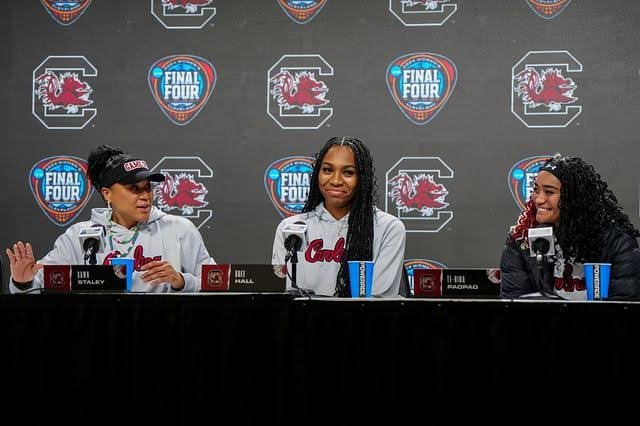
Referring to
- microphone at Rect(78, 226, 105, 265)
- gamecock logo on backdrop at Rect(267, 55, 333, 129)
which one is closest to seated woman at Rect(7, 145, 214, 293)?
microphone at Rect(78, 226, 105, 265)

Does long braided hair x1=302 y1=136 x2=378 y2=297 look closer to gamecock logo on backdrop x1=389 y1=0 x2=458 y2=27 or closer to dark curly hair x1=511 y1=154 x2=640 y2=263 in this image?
dark curly hair x1=511 y1=154 x2=640 y2=263

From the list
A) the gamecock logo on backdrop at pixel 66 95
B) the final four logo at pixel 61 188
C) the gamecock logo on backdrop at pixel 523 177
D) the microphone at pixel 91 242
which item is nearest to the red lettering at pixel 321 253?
the microphone at pixel 91 242

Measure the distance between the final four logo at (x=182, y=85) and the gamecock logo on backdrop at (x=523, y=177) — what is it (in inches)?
74.8

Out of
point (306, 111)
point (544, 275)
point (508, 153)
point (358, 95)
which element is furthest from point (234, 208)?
point (544, 275)

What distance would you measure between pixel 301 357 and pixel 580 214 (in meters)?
1.72

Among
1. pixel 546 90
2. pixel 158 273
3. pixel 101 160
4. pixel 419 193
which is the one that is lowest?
pixel 158 273

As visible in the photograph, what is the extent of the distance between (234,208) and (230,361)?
2.24 metres

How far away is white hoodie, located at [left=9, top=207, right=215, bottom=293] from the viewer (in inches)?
150

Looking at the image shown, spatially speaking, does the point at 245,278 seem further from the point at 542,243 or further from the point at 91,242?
the point at 542,243

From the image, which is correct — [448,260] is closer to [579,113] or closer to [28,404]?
[579,113]

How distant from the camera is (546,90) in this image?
4.50 m

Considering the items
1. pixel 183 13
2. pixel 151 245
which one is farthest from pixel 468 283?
pixel 183 13

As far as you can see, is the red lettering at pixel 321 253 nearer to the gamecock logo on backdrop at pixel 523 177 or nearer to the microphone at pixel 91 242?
the microphone at pixel 91 242

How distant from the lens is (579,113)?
4.49 meters
